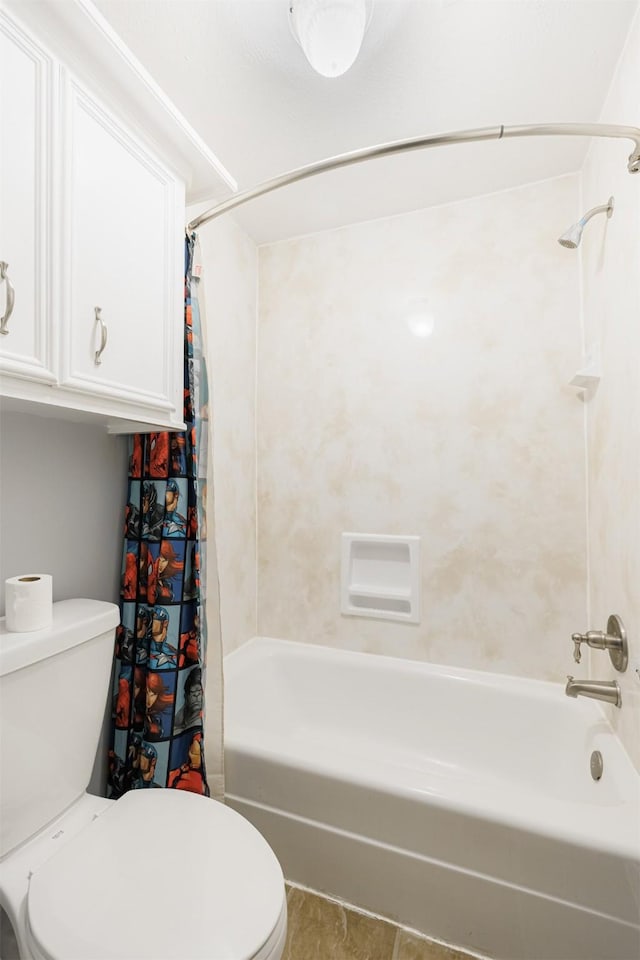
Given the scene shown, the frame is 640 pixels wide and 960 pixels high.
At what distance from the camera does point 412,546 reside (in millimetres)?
1945

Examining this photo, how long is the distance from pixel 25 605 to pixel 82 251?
769mm

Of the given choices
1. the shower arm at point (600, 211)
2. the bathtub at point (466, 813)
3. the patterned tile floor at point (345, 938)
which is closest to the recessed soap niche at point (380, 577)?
the bathtub at point (466, 813)

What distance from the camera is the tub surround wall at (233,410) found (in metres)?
1.90

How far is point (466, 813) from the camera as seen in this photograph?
3.66 ft

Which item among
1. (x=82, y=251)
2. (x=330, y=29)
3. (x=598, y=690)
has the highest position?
(x=330, y=29)

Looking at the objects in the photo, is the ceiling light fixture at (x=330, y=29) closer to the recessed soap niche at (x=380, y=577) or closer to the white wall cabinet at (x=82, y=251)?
the white wall cabinet at (x=82, y=251)

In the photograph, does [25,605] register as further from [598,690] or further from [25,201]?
[598,690]

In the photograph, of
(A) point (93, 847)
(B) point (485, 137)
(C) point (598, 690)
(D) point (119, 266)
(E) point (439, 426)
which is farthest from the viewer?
(E) point (439, 426)

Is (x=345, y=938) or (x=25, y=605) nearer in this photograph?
(x=25, y=605)

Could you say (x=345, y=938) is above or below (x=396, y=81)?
below

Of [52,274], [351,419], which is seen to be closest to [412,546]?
[351,419]

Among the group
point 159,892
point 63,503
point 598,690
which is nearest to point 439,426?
point 598,690

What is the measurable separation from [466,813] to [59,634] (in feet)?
3.49

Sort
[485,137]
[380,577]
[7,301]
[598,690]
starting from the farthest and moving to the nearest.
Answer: [380,577]
[598,690]
[485,137]
[7,301]
